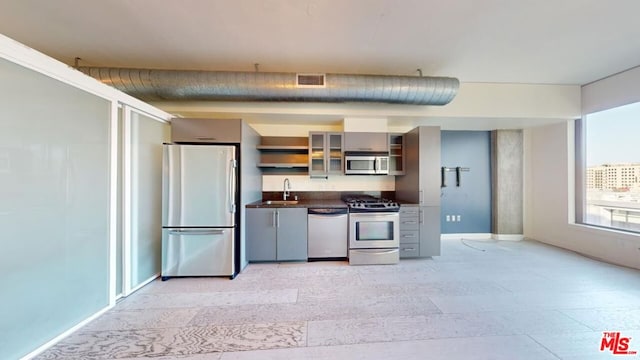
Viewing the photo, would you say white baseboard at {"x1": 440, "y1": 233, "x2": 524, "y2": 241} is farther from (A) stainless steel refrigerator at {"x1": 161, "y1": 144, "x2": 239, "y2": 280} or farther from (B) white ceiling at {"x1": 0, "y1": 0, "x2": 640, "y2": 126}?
(A) stainless steel refrigerator at {"x1": 161, "y1": 144, "x2": 239, "y2": 280}

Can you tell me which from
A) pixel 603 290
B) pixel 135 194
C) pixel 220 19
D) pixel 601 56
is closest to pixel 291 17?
pixel 220 19

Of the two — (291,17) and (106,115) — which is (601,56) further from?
(106,115)

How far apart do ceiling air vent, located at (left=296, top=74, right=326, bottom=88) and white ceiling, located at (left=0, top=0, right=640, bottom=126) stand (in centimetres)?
19

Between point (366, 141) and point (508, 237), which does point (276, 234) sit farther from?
point (508, 237)

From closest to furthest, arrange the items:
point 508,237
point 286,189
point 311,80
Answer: point 311,80, point 286,189, point 508,237

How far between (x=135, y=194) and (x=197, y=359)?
196 cm

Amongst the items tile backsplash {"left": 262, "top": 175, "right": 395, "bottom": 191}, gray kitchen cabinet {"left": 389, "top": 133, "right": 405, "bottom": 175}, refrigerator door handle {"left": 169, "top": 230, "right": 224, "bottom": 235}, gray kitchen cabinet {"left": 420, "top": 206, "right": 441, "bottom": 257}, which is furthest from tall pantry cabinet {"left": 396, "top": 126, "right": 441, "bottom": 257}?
A: refrigerator door handle {"left": 169, "top": 230, "right": 224, "bottom": 235}

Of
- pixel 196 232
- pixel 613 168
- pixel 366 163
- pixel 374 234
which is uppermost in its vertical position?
pixel 366 163

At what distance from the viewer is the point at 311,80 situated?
3.19m

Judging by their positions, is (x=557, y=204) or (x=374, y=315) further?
(x=557, y=204)

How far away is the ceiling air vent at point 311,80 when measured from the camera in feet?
10.5

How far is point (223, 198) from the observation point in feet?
9.82

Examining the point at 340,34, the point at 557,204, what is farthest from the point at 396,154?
the point at 557,204

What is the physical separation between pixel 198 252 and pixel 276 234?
1052 mm
